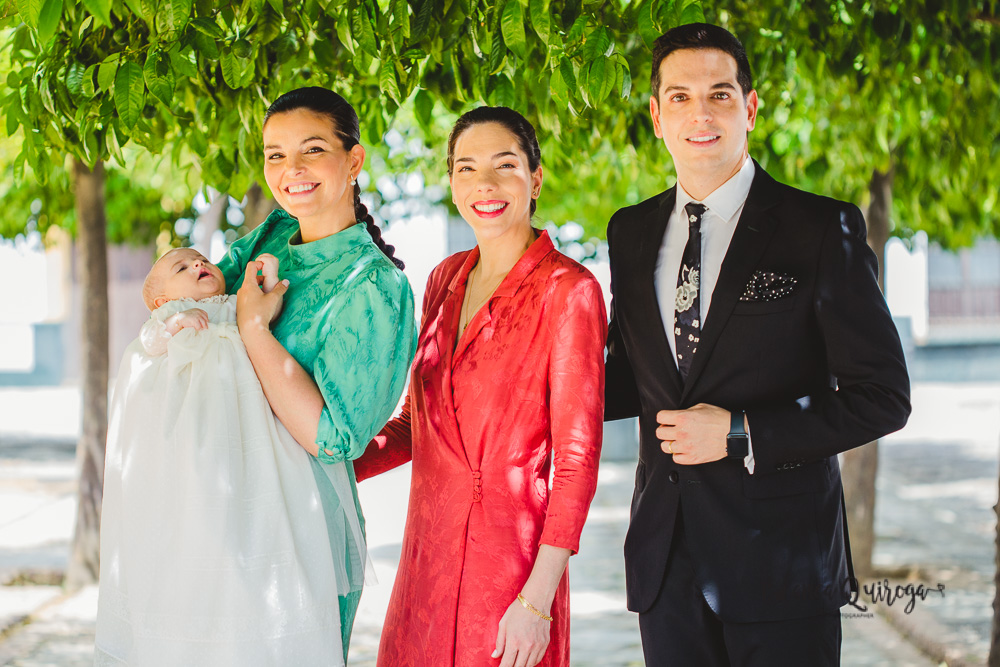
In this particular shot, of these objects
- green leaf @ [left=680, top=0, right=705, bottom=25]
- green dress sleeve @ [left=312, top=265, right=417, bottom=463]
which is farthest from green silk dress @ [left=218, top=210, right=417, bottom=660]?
green leaf @ [left=680, top=0, right=705, bottom=25]

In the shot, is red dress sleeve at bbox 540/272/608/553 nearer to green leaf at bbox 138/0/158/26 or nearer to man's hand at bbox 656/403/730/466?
man's hand at bbox 656/403/730/466

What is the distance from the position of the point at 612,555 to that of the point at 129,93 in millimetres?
6081

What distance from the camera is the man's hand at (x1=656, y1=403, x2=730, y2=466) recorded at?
225 centimetres

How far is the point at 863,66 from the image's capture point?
4.21 m

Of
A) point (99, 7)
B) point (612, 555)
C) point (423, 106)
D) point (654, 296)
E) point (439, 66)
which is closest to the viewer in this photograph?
point (99, 7)

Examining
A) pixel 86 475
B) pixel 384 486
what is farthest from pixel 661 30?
pixel 384 486

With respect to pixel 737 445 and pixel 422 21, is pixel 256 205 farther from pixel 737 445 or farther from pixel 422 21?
pixel 737 445

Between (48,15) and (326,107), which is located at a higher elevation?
(48,15)

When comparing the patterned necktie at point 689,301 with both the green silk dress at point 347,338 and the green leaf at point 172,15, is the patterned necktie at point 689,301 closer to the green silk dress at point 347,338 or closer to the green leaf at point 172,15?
the green silk dress at point 347,338

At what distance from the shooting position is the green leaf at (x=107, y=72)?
8.69ft

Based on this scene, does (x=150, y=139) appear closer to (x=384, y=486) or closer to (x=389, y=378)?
(x=389, y=378)

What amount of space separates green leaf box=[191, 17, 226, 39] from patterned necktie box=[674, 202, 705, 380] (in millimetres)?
1386

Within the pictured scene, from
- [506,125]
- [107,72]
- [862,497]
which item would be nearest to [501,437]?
[506,125]

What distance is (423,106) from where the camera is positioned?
12.0 ft
